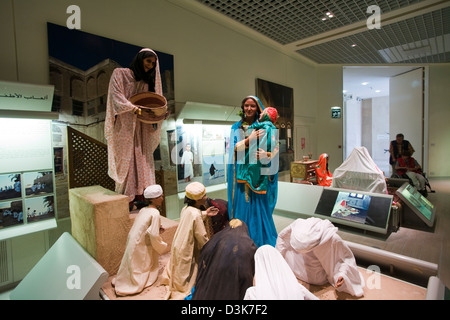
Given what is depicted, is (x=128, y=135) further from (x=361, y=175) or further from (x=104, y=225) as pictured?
(x=361, y=175)

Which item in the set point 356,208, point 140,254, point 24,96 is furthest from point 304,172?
point 24,96

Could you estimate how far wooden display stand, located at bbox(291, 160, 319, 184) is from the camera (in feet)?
20.8

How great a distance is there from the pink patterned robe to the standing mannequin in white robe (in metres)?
0.68

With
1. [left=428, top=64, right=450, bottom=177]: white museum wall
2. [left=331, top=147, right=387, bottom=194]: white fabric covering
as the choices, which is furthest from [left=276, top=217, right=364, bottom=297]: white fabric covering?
[left=428, top=64, right=450, bottom=177]: white museum wall

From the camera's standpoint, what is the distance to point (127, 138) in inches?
111

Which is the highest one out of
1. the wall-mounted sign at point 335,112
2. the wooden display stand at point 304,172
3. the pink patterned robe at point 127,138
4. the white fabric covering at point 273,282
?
the wall-mounted sign at point 335,112

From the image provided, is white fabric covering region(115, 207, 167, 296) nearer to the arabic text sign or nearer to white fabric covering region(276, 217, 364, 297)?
white fabric covering region(276, 217, 364, 297)

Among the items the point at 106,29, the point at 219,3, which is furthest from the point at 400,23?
the point at 106,29

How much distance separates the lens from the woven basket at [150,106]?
2.71 metres

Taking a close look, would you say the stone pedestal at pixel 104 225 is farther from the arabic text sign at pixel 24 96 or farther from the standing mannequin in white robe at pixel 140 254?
the arabic text sign at pixel 24 96

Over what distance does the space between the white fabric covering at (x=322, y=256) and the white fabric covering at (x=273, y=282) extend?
49 centimetres

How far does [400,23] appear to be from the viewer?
5656 mm

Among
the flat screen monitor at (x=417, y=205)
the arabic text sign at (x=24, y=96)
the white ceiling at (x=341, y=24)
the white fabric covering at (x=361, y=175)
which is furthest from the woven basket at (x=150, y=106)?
the flat screen monitor at (x=417, y=205)

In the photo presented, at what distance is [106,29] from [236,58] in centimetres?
287
